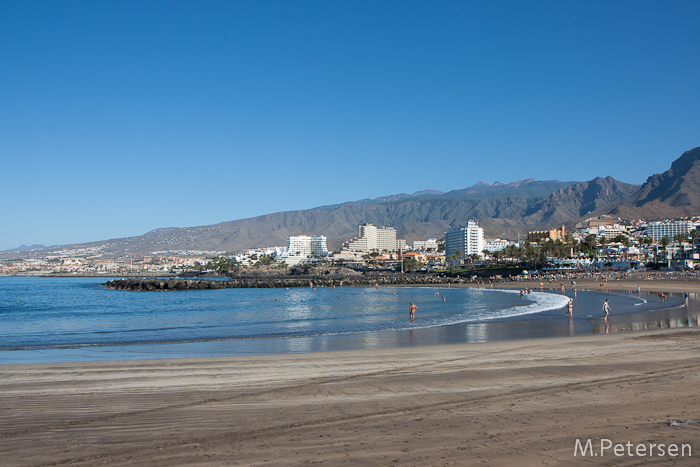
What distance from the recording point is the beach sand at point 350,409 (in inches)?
239

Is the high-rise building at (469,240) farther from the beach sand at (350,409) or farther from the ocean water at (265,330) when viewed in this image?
the beach sand at (350,409)

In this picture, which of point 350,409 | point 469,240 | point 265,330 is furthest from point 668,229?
point 350,409

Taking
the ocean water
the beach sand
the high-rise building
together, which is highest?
the high-rise building

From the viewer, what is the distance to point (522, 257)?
4688 inches

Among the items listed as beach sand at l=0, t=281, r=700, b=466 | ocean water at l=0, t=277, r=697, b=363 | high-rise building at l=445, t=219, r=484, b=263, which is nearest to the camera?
beach sand at l=0, t=281, r=700, b=466

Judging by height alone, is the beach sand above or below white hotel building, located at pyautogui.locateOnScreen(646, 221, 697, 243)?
below

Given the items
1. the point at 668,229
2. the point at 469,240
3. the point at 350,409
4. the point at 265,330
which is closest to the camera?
the point at 350,409

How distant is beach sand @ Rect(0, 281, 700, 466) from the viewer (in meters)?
6.07

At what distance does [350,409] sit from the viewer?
815cm

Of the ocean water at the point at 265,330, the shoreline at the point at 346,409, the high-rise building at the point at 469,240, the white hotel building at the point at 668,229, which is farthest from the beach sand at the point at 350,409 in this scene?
the white hotel building at the point at 668,229

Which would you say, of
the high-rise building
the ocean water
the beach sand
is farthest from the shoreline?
the high-rise building

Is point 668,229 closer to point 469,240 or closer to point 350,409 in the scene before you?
point 469,240

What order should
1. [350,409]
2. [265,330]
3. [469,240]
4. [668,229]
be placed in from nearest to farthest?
1. [350,409]
2. [265,330]
3. [469,240]
4. [668,229]

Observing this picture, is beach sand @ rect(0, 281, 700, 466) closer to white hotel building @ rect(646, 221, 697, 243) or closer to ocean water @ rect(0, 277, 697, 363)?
ocean water @ rect(0, 277, 697, 363)
